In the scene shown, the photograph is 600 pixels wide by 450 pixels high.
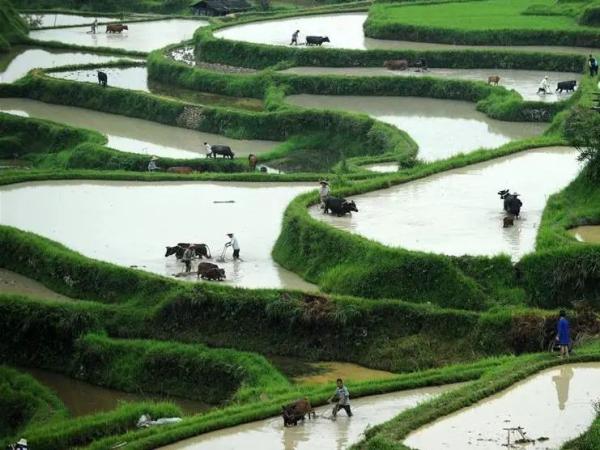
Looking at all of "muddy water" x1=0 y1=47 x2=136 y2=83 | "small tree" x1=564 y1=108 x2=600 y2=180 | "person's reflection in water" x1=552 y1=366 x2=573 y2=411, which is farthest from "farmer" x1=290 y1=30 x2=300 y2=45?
"person's reflection in water" x1=552 y1=366 x2=573 y2=411

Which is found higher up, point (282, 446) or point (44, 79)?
point (44, 79)

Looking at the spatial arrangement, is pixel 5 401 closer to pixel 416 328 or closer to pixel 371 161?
pixel 416 328

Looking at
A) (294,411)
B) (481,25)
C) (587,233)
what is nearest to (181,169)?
(587,233)

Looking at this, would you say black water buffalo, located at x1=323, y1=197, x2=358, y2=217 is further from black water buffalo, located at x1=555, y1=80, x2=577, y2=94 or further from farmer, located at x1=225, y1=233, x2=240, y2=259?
black water buffalo, located at x1=555, y1=80, x2=577, y2=94

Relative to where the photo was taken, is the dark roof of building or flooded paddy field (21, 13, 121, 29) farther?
the dark roof of building

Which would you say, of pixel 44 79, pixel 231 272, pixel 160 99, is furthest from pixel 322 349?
pixel 44 79

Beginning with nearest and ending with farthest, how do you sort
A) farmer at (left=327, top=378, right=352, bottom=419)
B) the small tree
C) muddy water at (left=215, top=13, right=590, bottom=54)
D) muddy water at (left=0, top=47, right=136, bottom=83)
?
farmer at (left=327, top=378, right=352, bottom=419), the small tree, muddy water at (left=215, top=13, right=590, bottom=54), muddy water at (left=0, top=47, right=136, bottom=83)

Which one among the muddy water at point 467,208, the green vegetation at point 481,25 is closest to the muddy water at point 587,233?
the muddy water at point 467,208
